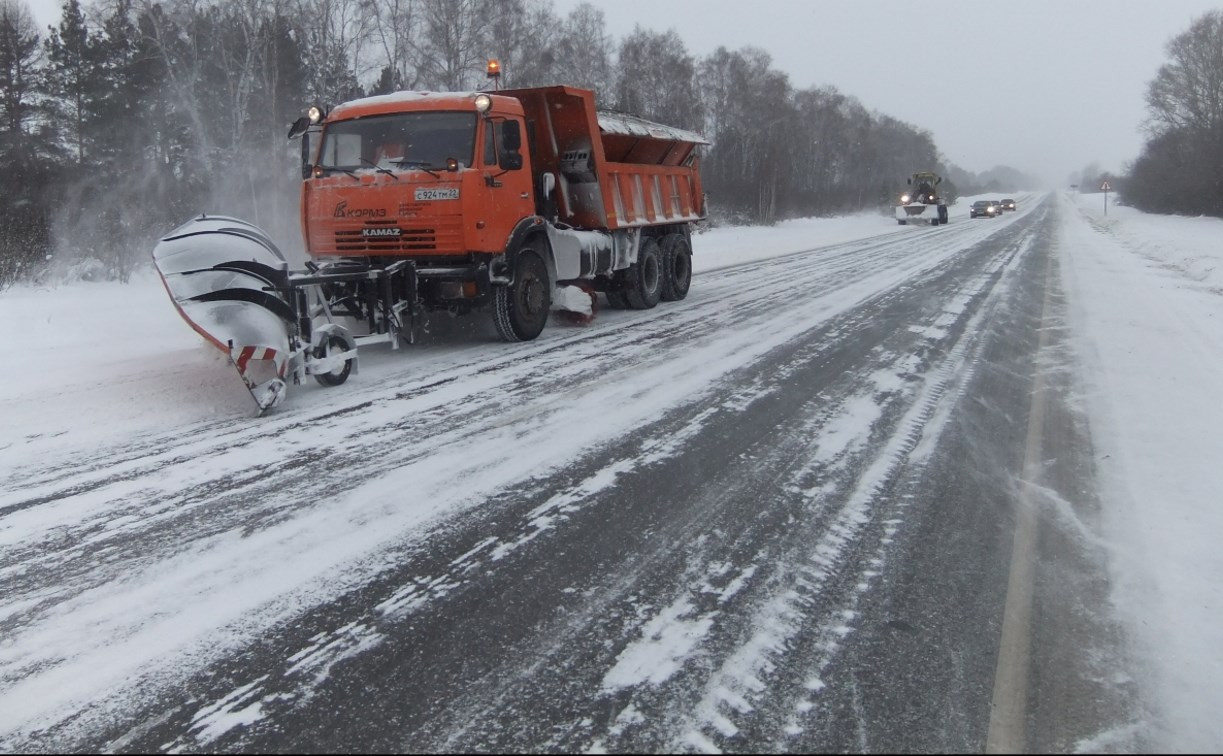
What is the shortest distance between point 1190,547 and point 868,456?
1.72m

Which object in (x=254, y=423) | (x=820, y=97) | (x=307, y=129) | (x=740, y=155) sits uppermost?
(x=820, y=97)

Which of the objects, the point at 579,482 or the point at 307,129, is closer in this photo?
the point at 579,482

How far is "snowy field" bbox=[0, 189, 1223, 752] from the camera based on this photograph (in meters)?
3.02

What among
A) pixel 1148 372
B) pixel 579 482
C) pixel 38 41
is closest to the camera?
pixel 579 482

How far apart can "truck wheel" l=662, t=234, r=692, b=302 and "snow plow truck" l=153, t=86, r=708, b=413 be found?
5.94 feet

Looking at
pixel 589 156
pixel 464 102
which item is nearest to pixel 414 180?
pixel 464 102

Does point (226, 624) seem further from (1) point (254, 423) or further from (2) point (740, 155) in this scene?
(2) point (740, 155)

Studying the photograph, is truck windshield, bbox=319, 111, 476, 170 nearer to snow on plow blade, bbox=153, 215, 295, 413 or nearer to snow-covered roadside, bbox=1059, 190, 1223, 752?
snow on plow blade, bbox=153, 215, 295, 413

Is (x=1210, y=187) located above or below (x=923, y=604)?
above

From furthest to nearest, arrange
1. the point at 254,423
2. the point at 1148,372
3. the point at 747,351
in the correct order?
1. the point at 747,351
2. the point at 1148,372
3. the point at 254,423

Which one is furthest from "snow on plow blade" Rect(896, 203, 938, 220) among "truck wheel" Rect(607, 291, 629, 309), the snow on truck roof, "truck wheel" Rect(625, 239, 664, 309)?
"truck wheel" Rect(607, 291, 629, 309)

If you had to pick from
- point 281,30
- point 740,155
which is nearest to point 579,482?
point 281,30

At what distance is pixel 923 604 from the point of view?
3234 mm

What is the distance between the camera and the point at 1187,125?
59.0 metres
